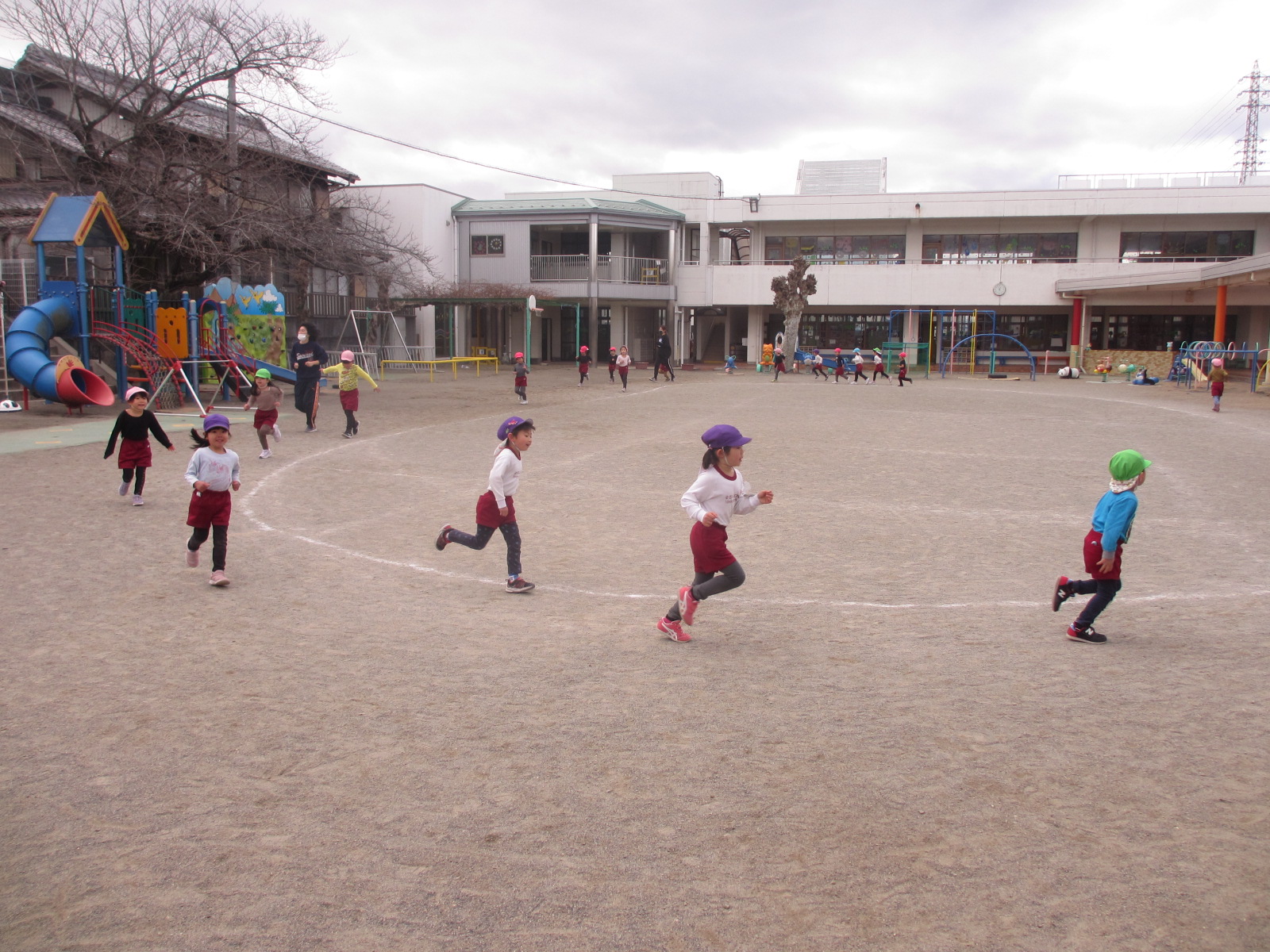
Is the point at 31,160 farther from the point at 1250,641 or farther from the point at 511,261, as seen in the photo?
the point at 1250,641

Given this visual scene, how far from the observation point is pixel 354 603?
7.40 m

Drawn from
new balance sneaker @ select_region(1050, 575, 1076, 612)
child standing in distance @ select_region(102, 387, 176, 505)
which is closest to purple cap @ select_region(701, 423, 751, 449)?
new balance sneaker @ select_region(1050, 575, 1076, 612)

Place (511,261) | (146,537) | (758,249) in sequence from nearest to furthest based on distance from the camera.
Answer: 1. (146,537)
2. (511,261)
3. (758,249)

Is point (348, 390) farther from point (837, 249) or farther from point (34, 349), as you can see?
point (837, 249)

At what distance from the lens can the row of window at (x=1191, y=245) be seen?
46.3 meters

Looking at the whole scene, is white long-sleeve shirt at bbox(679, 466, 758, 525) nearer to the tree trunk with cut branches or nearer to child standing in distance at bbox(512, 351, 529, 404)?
child standing in distance at bbox(512, 351, 529, 404)

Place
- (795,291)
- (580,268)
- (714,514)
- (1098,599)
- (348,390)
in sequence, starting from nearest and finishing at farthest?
1. (714,514)
2. (1098,599)
3. (348,390)
4. (795,291)
5. (580,268)

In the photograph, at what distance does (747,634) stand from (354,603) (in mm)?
2951

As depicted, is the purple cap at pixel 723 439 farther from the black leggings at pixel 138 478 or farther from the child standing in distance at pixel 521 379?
the child standing in distance at pixel 521 379

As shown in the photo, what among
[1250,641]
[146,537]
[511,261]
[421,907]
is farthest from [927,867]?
[511,261]

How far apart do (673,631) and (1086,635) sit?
273cm

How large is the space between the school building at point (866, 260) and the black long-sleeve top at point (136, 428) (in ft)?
106

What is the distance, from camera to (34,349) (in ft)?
65.4

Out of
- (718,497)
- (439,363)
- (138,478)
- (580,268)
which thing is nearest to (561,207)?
(580,268)
